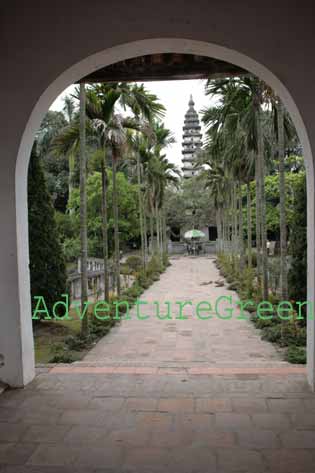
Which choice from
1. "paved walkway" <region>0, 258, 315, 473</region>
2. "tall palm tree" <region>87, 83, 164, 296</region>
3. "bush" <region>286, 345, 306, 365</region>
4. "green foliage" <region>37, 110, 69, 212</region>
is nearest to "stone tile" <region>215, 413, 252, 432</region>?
"paved walkway" <region>0, 258, 315, 473</region>

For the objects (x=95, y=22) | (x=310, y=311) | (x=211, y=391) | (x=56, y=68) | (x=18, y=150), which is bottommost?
(x=211, y=391)

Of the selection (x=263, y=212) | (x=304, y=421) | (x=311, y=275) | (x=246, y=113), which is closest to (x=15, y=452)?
(x=304, y=421)

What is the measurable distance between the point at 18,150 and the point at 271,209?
22848mm

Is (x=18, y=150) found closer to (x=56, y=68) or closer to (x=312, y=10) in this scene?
(x=56, y=68)

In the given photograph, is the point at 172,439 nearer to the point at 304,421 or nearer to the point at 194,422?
the point at 194,422

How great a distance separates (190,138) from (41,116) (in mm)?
47324

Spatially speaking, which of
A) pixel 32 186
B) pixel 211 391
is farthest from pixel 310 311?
pixel 32 186

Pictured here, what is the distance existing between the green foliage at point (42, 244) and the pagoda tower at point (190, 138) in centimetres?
4034

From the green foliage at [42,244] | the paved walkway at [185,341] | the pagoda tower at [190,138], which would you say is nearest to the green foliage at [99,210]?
the paved walkway at [185,341]

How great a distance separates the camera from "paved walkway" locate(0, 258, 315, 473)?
2.71 meters

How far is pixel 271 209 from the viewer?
2534 centimetres

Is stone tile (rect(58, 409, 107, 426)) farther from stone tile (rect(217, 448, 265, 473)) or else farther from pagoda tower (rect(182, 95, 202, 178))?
pagoda tower (rect(182, 95, 202, 178))

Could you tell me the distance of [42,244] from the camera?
28.8 feet

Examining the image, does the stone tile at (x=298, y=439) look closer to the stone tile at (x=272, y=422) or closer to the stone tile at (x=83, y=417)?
the stone tile at (x=272, y=422)
